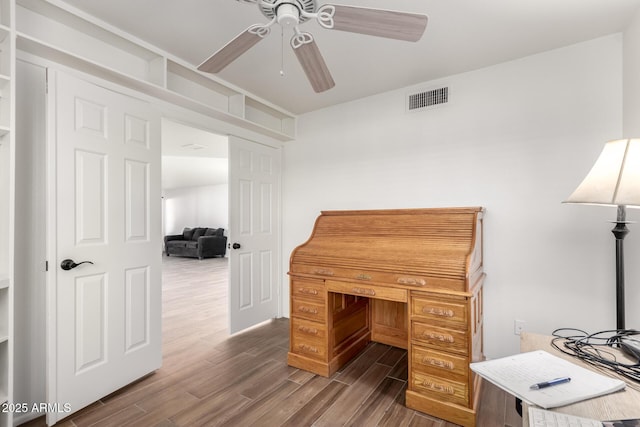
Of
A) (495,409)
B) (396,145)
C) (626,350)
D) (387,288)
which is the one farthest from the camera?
(396,145)

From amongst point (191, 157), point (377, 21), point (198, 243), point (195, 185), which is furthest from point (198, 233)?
point (377, 21)

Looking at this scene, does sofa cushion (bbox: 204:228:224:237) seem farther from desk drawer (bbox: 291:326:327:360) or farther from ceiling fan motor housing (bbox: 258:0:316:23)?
ceiling fan motor housing (bbox: 258:0:316:23)

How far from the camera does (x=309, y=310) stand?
2.41m

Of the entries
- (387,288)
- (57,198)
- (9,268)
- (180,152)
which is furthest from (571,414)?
(180,152)

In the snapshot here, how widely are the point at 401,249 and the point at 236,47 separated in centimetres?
161

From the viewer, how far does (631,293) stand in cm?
198

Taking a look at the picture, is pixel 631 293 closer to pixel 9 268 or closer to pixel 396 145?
pixel 396 145

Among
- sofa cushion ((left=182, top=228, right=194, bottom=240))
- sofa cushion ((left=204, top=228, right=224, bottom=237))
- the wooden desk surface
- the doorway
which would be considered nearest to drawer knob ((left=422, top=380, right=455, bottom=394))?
the wooden desk surface

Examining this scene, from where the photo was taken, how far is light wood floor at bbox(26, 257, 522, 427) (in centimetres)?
183

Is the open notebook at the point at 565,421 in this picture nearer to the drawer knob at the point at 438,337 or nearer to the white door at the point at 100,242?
the drawer knob at the point at 438,337

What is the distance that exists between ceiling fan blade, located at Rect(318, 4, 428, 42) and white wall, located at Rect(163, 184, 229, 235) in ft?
30.0

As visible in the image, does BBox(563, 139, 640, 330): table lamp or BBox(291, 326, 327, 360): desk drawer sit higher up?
BBox(563, 139, 640, 330): table lamp

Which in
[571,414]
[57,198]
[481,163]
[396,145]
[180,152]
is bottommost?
[571,414]

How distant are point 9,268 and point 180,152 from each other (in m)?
4.74
